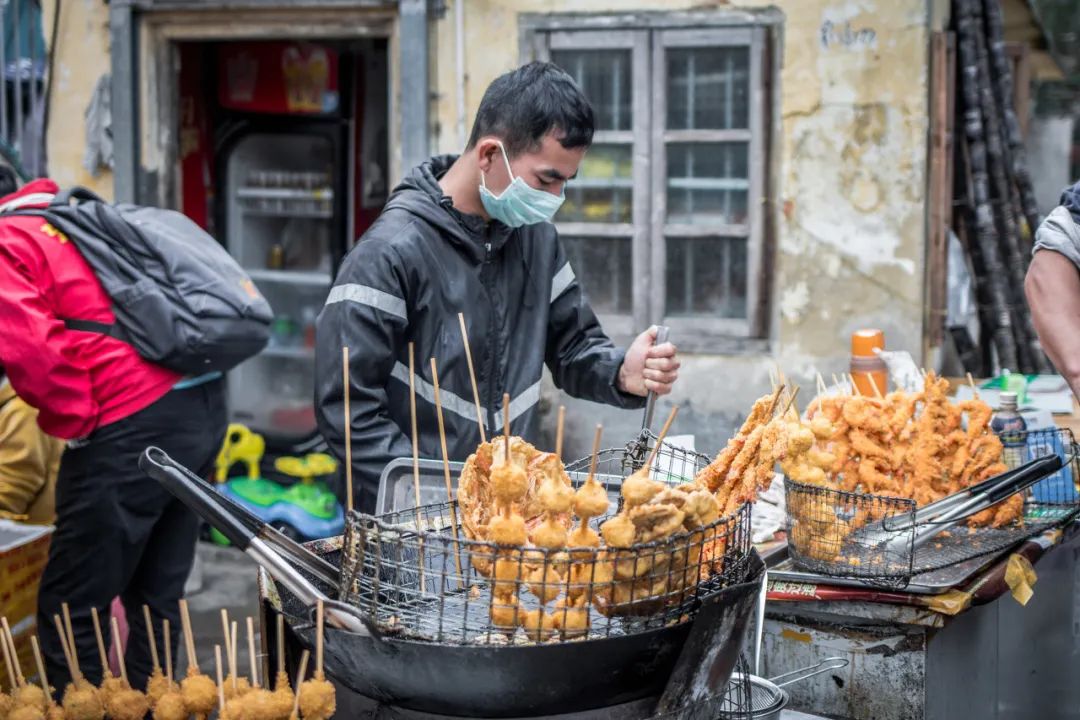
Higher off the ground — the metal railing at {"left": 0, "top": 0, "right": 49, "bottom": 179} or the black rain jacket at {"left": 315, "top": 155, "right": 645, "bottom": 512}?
the metal railing at {"left": 0, "top": 0, "right": 49, "bottom": 179}

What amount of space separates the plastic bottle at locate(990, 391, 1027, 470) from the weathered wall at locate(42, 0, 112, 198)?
551cm

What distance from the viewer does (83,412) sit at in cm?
418

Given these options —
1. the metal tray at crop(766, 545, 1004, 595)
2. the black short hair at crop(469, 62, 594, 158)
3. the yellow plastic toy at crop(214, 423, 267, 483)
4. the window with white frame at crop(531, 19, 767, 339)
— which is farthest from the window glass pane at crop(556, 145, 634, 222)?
the metal tray at crop(766, 545, 1004, 595)

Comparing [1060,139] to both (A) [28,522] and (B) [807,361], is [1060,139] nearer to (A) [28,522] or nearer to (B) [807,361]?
(B) [807,361]

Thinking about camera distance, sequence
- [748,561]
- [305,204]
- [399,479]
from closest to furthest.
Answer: [748,561], [399,479], [305,204]

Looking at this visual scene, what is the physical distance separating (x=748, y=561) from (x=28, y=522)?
3.57 meters

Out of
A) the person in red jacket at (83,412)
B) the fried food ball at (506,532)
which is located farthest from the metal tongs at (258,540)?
the person in red jacket at (83,412)

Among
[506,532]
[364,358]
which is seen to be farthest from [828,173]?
[506,532]

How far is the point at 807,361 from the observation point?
681 centimetres

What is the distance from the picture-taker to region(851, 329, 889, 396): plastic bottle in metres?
5.58

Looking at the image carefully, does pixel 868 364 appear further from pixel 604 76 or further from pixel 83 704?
pixel 83 704

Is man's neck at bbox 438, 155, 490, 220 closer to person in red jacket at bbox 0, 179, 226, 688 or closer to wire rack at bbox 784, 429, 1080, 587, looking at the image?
wire rack at bbox 784, 429, 1080, 587

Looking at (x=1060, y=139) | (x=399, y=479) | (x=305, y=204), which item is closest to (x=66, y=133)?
(x=305, y=204)

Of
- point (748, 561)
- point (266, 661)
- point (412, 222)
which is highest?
point (412, 222)
